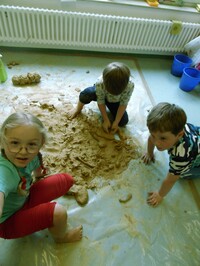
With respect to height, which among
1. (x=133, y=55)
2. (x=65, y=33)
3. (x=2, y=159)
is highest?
(x=2, y=159)

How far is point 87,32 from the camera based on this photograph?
79.4 inches

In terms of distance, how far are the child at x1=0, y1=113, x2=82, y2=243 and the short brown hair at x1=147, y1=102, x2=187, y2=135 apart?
1.52 ft

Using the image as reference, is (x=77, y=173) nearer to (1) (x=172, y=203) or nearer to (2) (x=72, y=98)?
(1) (x=172, y=203)

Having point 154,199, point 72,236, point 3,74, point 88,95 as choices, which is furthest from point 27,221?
point 3,74

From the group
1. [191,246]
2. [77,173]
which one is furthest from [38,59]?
[191,246]

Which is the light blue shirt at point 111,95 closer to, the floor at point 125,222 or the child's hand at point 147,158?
the floor at point 125,222

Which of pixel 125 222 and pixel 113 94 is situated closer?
pixel 125 222

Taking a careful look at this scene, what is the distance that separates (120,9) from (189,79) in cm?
91

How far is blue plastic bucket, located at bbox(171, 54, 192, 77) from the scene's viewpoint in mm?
2152

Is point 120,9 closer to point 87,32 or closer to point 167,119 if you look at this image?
point 87,32

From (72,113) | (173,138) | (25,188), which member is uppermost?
(173,138)

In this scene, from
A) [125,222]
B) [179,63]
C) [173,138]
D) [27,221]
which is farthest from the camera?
[179,63]

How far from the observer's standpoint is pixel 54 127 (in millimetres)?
1461

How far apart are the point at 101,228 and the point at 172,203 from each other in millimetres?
431
